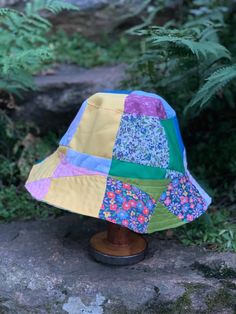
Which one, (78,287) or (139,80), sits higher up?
(139,80)

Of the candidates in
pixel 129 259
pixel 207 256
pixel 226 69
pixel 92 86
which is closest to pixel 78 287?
pixel 129 259

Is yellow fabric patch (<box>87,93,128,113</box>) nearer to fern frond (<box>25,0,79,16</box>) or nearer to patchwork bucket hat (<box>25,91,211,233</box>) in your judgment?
patchwork bucket hat (<box>25,91,211,233</box>)

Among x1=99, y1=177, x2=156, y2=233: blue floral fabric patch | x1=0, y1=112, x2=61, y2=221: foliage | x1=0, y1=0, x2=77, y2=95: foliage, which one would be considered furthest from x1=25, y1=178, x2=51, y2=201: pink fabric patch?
x1=0, y1=0, x2=77, y2=95: foliage

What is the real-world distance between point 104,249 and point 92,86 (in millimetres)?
1808

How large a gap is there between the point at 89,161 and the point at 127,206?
1.06 feet

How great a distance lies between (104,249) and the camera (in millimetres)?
3066

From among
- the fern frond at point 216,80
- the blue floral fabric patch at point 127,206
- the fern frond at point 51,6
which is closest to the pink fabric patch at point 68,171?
the blue floral fabric patch at point 127,206

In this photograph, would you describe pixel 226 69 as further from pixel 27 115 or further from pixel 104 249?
pixel 27 115

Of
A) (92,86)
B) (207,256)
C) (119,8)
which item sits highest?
(119,8)

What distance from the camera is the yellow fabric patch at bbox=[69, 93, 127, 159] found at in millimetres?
2857

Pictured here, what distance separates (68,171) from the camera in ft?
9.60

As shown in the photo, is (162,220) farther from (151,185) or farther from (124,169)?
(124,169)

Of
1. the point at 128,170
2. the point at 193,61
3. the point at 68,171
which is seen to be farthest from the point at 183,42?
the point at 68,171

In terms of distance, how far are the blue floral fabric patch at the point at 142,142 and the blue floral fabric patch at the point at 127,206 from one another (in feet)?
0.51
